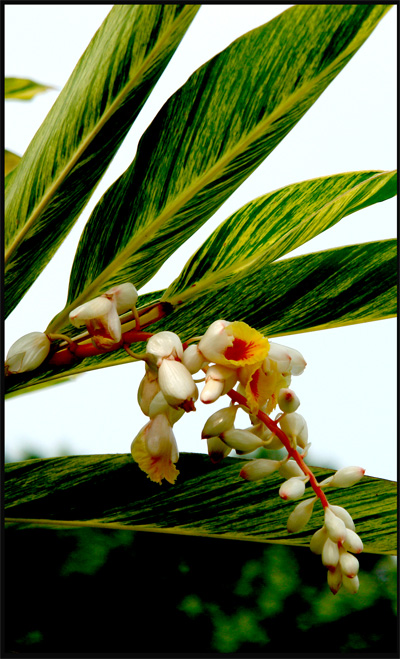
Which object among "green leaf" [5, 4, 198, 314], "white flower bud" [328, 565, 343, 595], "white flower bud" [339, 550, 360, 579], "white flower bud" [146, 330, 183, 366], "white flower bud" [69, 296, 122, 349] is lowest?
"white flower bud" [328, 565, 343, 595]

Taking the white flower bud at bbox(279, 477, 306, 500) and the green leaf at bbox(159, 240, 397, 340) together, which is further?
the green leaf at bbox(159, 240, 397, 340)

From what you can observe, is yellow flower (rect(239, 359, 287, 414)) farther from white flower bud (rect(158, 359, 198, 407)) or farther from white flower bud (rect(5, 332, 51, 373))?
white flower bud (rect(5, 332, 51, 373))

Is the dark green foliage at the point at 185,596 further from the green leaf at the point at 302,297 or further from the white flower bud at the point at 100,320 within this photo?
the white flower bud at the point at 100,320

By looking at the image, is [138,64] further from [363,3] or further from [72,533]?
[72,533]

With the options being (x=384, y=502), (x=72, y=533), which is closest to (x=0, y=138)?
(x=72, y=533)

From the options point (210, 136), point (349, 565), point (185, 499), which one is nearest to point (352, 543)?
point (349, 565)

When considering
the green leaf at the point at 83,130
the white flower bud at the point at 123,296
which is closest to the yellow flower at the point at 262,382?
the white flower bud at the point at 123,296

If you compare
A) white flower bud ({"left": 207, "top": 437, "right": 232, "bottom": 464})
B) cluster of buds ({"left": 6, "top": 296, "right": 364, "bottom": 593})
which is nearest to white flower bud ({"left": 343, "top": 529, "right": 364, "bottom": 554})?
cluster of buds ({"left": 6, "top": 296, "right": 364, "bottom": 593})

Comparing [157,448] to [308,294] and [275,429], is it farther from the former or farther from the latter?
[308,294]
